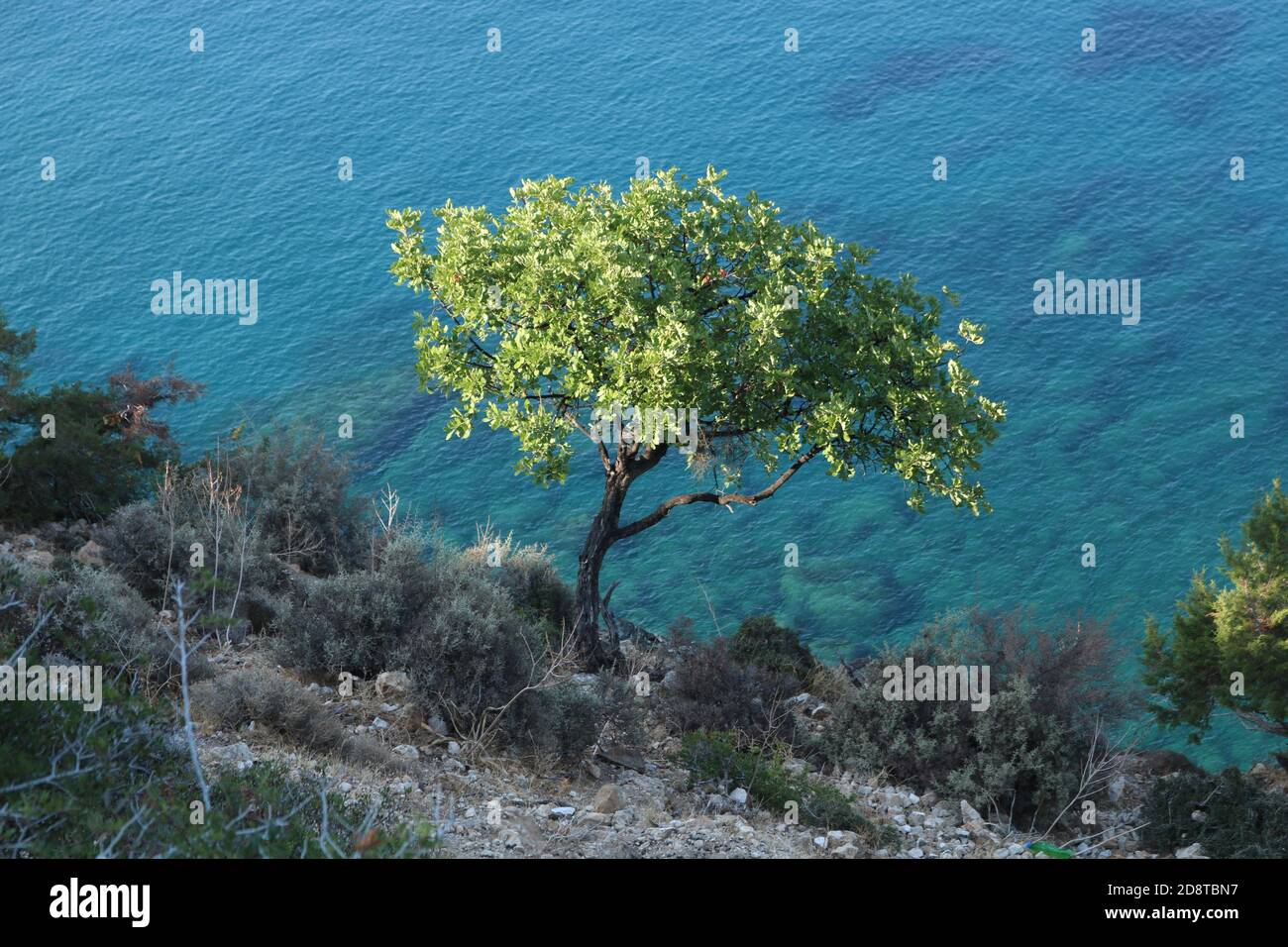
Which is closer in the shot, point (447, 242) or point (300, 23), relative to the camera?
point (447, 242)

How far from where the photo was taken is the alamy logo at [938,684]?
19688mm

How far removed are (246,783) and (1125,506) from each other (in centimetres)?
3370

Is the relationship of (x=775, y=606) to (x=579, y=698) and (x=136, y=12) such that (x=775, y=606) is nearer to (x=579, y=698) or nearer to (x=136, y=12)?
(x=579, y=698)

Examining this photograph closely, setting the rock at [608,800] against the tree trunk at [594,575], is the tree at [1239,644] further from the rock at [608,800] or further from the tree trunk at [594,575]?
the rock at [608,800]

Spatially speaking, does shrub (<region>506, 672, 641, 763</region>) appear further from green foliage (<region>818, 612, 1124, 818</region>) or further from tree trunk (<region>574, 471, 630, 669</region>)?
green foliage (<region>818, 612, 1124, 818</region>)

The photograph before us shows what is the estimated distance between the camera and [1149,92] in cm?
6206

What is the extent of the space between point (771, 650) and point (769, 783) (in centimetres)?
767

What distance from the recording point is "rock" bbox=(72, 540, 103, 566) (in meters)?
21.0

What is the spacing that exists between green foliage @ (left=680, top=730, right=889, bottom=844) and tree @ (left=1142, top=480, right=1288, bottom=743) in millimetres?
9159

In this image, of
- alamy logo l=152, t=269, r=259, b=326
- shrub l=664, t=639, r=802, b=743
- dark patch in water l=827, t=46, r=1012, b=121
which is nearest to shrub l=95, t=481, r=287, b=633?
shrub l=664, t=639, r=802, b=743

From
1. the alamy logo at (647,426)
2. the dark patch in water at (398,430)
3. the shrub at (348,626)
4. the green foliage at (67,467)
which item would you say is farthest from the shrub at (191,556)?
the dark patch in water at (398,430)

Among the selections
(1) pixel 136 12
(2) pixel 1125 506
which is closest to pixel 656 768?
(2) pixel 1125 506

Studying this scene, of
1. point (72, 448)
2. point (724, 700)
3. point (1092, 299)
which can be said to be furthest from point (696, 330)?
point (1092, 299)
